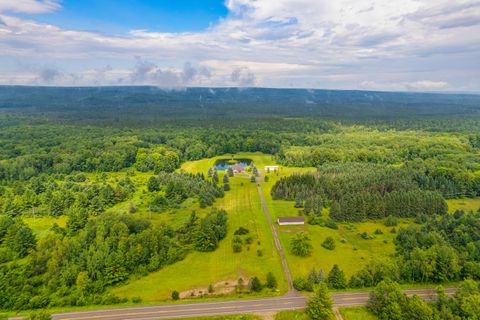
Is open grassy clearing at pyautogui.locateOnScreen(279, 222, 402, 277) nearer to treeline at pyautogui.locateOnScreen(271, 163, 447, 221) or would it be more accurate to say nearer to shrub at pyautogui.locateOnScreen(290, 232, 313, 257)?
shrub at pyautogui.locateOnScreen(290, 232, 313, 257)

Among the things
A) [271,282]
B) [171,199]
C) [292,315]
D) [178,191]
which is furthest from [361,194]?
[171,199]

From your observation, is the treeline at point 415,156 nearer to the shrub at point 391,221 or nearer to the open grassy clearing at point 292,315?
the shrub at point 391,221

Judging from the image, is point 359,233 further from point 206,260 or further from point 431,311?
point 206,260

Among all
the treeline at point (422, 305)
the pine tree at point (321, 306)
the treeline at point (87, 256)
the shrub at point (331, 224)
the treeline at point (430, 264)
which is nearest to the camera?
the treeline at point (422, 305)

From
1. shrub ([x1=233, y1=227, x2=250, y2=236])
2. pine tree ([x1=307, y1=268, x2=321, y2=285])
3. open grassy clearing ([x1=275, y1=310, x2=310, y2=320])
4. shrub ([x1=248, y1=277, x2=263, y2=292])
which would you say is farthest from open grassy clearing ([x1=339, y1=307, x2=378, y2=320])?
shrub ([x1=233, y1=227, x2=250, y2=236])

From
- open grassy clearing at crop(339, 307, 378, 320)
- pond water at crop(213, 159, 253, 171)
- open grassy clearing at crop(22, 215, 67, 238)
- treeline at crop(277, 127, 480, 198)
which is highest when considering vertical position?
treeline at crop(277, 127, 480, 198)

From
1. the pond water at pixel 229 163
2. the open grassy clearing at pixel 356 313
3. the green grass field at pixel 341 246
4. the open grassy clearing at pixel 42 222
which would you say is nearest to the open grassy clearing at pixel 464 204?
the green grass field at pixel 341 246
